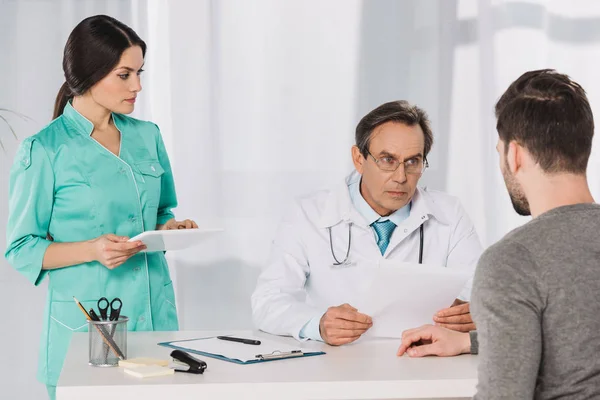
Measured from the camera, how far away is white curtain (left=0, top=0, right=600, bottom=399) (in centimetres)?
390

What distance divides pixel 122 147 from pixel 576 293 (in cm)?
180

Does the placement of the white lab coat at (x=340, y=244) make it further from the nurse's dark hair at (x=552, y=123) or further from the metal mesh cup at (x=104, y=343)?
the nurse's dark hair at (x=552, y=123)

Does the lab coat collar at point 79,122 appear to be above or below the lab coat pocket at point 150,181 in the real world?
above

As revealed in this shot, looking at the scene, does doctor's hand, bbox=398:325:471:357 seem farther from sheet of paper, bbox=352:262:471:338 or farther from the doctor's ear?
the doctor's ear

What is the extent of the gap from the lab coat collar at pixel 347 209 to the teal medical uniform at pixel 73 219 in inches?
23.3

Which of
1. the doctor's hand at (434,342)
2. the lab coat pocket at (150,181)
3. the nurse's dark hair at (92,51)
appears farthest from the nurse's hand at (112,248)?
the doctor's hand at (434,342)

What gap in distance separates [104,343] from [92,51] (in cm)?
108

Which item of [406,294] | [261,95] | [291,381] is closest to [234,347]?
[291,381]

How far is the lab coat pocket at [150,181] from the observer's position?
276 centimetres

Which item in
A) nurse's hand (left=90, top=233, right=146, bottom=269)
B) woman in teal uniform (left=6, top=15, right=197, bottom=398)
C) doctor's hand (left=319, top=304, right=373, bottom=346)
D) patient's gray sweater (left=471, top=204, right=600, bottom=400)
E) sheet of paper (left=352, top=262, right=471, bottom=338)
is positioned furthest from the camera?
woman in teal uniform (left=6, top=15, right=197, bottom=398)

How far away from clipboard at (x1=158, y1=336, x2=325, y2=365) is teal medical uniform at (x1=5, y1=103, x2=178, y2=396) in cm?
46

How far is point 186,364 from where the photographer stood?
1.92m

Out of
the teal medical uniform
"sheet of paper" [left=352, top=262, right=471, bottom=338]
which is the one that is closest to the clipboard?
"sheet of paper" [left=352, top=262, right=471, bottom=338]

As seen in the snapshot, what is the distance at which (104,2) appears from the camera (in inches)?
154
